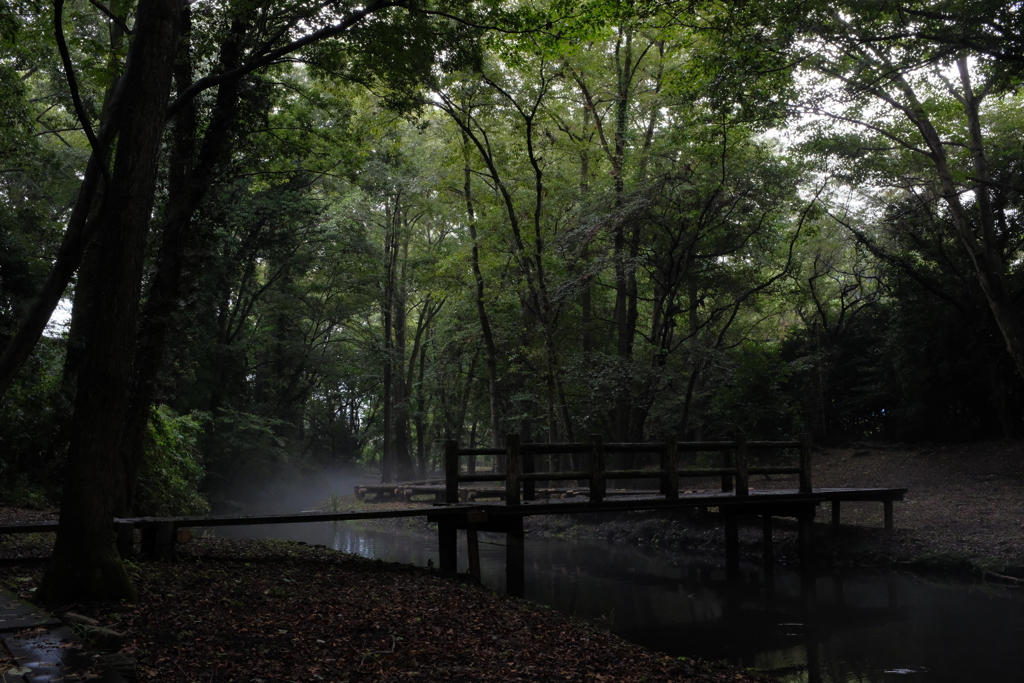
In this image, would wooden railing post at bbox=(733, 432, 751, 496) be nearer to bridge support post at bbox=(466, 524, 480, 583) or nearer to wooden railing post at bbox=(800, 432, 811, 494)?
wooden railing post at bbox=(800, 432, 811, 494)

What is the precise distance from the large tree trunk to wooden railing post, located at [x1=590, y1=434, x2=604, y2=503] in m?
6.85

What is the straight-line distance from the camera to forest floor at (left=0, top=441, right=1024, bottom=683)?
5324 millimetres

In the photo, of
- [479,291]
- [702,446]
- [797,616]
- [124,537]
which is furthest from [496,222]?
[124,537]

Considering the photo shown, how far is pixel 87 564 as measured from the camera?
6047mm

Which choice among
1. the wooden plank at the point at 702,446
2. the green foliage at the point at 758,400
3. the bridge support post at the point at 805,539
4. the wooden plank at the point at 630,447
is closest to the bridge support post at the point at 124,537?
the wooden plank at the point at 630,447

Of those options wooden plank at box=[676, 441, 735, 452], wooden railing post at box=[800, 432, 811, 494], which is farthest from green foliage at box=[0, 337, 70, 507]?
wooden railing post at box=[800, 432, 811, 494]

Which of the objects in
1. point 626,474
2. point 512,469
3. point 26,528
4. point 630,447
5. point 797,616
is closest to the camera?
point 26,528

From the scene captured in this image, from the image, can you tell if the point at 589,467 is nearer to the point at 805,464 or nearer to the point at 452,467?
the point at 452,467

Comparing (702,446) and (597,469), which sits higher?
(702,446)

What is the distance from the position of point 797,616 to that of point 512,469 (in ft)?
14.7

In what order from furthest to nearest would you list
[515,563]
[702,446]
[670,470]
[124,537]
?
[702,446] → [670,470] → [515,563] → [124,537]

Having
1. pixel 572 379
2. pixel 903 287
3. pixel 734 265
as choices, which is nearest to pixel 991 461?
pixel 903 287

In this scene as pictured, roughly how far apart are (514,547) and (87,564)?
20.5ft

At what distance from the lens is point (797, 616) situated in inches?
405
